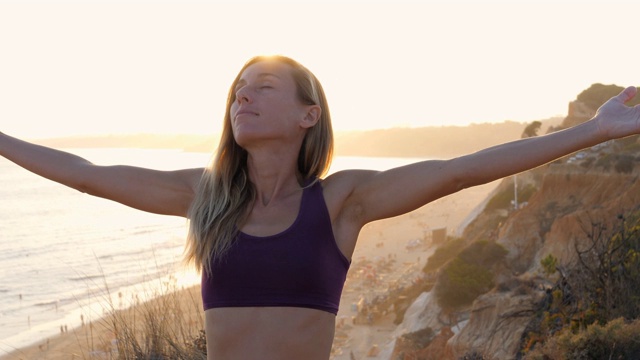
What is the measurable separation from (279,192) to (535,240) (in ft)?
54.2

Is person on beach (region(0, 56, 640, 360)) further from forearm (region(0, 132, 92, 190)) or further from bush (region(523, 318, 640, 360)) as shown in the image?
bush (region(523, 318, 640, 360))

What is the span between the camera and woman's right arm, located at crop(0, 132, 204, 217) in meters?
2.57

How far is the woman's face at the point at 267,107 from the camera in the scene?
2.50 metres

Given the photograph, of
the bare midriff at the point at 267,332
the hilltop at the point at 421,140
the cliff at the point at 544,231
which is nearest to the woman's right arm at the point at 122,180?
the bare midriff at the point at 267,332

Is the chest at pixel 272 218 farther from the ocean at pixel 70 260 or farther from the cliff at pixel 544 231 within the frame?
the cliff at pixel 544 231

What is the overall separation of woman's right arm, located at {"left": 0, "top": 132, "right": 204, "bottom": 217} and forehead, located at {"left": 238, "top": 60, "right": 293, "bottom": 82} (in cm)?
41

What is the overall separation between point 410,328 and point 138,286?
9.40 meters

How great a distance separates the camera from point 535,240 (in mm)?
18094

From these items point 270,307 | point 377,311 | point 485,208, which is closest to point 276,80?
point 270,307

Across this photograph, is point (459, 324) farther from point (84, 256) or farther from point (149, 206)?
point (84, 256)

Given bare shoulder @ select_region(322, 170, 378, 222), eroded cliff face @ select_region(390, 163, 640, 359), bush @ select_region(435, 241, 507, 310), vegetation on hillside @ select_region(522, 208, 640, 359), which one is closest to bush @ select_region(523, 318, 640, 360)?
vegetation on hillside @ select_region(522, 208, 640, 359)

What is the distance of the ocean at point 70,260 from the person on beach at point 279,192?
4.07m

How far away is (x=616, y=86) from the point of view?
29.8 m

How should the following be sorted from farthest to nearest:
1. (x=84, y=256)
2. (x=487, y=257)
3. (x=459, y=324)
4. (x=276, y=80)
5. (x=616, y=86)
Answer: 1. (x=84, y=256)
2. (x=616, y=86)
3. (x=487, y=257)
4. (x=459, y=324)
5. (x=276, y=80)
